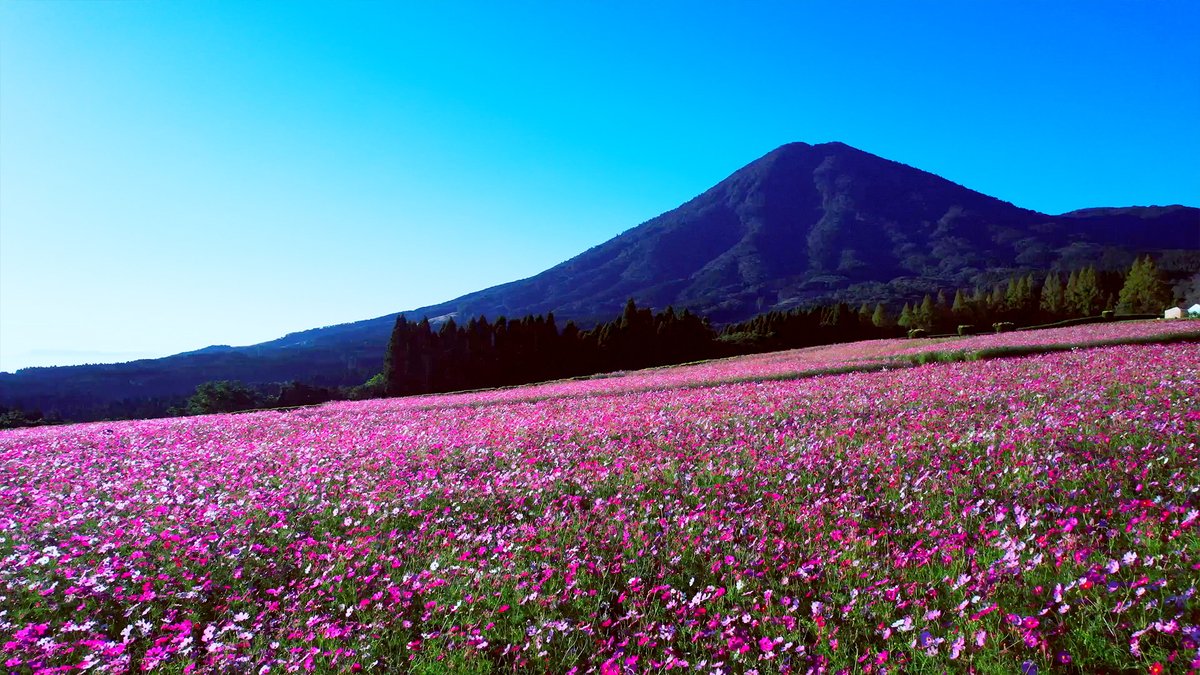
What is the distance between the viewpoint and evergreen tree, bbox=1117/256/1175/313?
82.8 metres

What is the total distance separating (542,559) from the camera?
5398 millimetres

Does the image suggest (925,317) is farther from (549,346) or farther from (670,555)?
(670,555)

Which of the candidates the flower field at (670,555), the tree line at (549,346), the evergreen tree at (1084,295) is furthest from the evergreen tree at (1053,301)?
the flower field at (670,555)

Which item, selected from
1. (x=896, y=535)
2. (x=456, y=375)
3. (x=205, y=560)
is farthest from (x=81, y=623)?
(x=456, y=375)

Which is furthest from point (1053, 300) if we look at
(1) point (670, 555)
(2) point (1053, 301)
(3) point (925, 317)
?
(1) point (670, 555)

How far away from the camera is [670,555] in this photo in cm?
528

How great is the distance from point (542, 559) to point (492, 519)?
1.73m

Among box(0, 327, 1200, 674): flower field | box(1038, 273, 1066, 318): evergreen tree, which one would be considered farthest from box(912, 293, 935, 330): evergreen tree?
box(0, 327, 1200, 674): flower field

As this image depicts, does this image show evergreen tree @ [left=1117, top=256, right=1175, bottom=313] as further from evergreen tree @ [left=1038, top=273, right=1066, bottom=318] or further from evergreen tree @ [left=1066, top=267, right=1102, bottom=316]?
evergreen tree @ [left=1038, top=273, right=1066, bottom=318]

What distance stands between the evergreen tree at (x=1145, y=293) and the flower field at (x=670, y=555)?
100102 millimetres

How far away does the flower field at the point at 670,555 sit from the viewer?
3.69 metres

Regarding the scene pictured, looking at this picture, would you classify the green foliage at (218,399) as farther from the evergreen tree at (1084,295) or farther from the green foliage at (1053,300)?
the evergreen tree at (1084,295)

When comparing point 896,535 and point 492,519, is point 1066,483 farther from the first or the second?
point 492,519

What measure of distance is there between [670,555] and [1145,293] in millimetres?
111454
